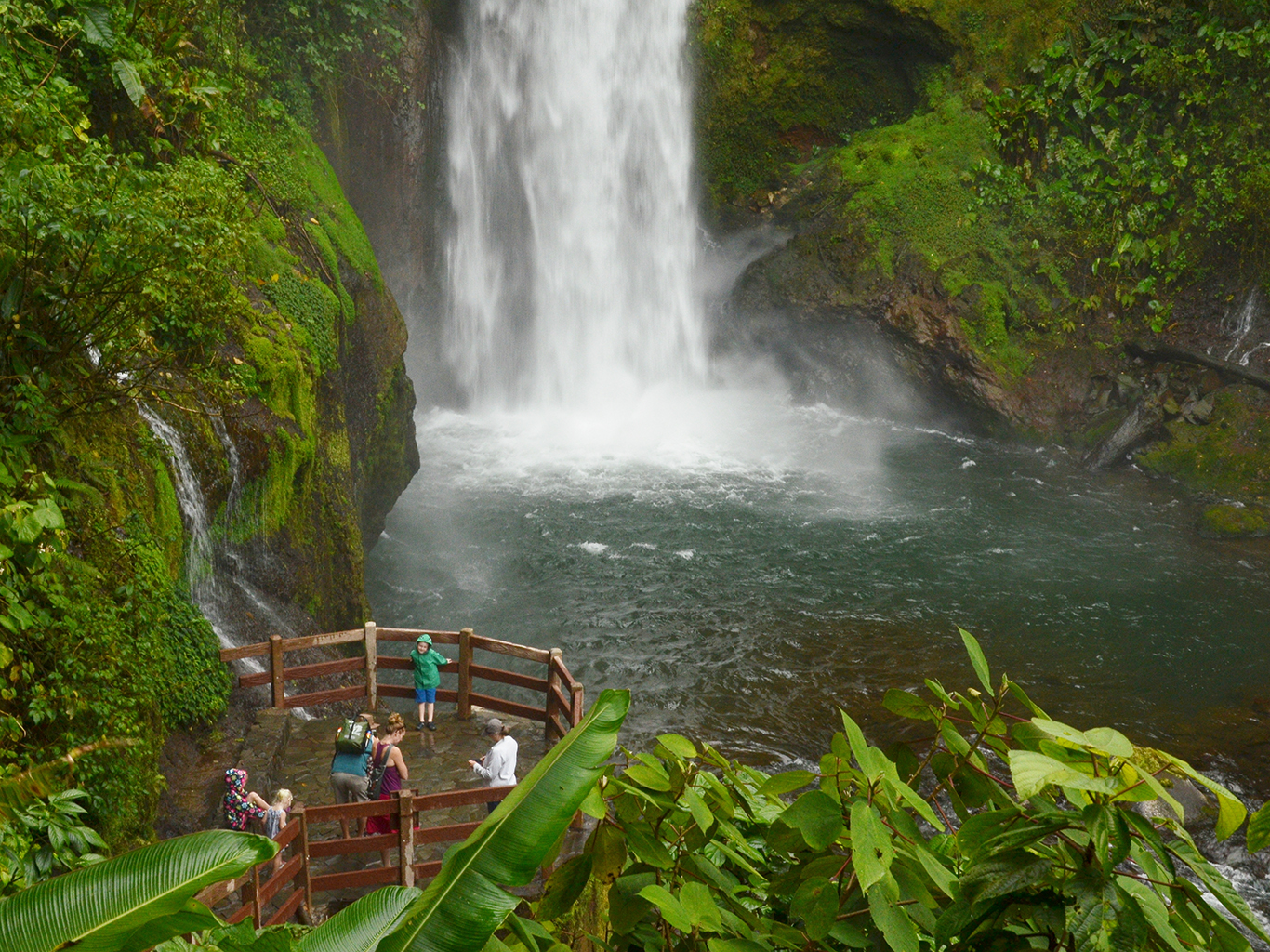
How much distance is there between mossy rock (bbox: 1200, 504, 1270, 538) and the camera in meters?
18.1

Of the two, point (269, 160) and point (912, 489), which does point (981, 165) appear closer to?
point (912, 489)

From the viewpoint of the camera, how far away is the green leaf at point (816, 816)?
1636mm

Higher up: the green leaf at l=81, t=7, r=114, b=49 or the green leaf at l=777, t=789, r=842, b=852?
the green leaf at l=81, t=7, r=114, b=49

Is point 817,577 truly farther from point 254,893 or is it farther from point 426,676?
point 254,893

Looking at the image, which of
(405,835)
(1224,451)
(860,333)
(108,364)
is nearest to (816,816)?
(405,835)

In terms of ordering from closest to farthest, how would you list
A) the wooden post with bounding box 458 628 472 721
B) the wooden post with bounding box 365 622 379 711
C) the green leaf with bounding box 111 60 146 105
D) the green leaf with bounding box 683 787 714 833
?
the green leaf with bounding box 683 787 714 833 → the green leaf with bounding box 111 60 146 105 → the wooden post with bounding box 365 622 379 711 → the wooden post with bounding box 458 628 472 721

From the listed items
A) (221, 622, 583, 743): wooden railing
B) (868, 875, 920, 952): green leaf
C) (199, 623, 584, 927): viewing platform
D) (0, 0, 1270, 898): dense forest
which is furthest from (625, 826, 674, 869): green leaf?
(221, 622, 583, 743): wooden railing

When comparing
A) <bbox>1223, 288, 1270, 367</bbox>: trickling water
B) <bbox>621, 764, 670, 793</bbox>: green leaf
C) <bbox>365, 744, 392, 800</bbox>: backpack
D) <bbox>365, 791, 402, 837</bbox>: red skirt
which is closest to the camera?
<bbox>621, 764, 670, 793</bbox>: green leaf

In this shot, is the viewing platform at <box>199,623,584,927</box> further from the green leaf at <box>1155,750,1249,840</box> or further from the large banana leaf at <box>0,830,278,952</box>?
the green leaf at <box>1155,750,1249,840</box>

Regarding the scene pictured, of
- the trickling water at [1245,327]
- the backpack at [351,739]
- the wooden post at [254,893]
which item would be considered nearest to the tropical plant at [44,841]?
the wooden post at [254,893]

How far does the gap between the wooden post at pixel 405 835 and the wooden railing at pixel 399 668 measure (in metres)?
2.15

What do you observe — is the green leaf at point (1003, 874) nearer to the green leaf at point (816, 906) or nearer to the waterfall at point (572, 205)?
the green leaf at point (816, 906)

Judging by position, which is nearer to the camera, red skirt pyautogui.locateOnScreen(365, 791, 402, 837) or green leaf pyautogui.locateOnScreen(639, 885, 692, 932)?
green leaf pyautogui.locateOnScreen(639, 885, 692, 932)

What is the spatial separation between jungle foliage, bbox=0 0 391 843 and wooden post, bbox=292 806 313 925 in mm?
1130
